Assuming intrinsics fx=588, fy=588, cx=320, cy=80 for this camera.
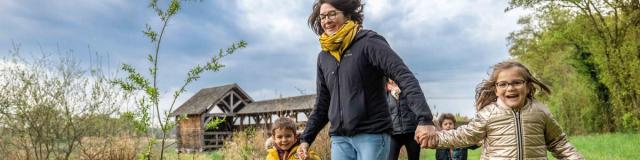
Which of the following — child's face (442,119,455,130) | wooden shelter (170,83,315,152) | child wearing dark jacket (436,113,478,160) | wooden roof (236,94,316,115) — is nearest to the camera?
child wearing dark jacket (436,113,478,160)

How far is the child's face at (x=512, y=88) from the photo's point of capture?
10.1 feet

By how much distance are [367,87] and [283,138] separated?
1.48 metres

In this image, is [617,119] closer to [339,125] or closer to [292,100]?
[292,100]

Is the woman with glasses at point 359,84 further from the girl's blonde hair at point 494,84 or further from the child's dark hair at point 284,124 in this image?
the child's dark hair at point 284,124

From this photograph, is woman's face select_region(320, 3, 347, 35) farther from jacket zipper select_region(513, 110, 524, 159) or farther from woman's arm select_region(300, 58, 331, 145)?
jacket zipper select_region(513, 110, 524, 159)

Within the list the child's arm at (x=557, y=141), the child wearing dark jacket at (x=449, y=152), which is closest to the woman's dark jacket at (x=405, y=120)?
the child's arm at (x=557, y=141)

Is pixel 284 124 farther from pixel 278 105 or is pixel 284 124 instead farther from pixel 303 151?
pixel 278 105

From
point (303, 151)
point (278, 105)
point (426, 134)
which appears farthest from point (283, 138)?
point (278, 105)

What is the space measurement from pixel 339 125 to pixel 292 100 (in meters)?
22.2

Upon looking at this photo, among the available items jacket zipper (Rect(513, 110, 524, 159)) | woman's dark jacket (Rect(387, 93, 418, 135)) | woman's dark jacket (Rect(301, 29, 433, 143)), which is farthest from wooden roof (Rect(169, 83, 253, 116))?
jacket zipper (Rect(513, 110, 524, 159))

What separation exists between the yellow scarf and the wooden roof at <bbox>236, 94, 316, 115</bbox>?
54.1 ft

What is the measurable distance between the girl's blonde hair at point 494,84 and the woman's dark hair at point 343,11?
31.7 inches

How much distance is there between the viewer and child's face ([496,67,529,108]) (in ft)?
10.1

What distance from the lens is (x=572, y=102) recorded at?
83.2 ft
